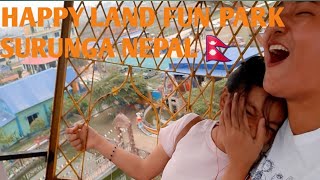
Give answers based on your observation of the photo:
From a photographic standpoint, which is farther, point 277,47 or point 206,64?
point 206,64

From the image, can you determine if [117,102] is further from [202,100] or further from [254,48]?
[254,48]

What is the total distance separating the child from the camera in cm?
68

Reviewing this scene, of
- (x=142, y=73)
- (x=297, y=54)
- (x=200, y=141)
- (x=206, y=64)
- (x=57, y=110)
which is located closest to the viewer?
(x=297, y=54)

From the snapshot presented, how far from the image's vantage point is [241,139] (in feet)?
2.15

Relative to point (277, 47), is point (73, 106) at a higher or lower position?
lower

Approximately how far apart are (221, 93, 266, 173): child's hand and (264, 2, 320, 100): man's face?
0.36ft

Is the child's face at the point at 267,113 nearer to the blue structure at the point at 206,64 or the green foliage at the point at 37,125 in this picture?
the blue structure at the point at 206,64

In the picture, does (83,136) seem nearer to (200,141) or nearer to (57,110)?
(57,110)

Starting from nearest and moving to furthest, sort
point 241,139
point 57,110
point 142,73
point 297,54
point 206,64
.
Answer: point 297,54 < point 241,139 < point 206,64 < point 142,73 < point 57,110

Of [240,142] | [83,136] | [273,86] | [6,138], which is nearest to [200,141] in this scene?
[240,142]

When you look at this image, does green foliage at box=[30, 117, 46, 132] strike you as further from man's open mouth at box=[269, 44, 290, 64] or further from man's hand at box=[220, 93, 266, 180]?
man's open mouth at box=[269, 44, 290, 64]

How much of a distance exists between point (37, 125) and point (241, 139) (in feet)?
2.68

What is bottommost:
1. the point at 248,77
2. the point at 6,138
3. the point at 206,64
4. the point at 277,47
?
the point at 6,138

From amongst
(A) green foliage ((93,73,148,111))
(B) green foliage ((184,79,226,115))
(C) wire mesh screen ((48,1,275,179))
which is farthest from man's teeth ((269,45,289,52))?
(A) green foliage ((93,73,148,111))
